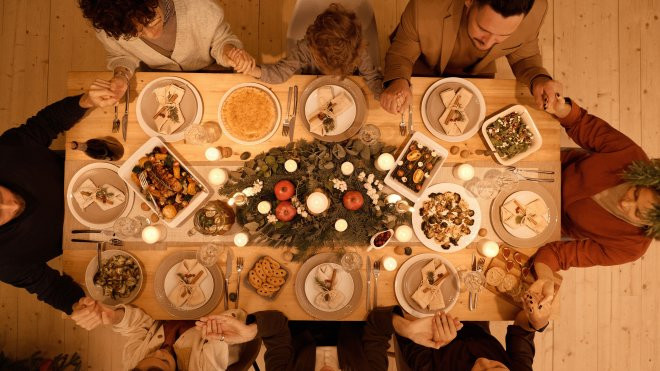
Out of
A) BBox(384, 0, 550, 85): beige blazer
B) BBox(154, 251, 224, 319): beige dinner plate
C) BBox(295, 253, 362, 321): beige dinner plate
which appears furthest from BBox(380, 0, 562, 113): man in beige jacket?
BBox(154, 251, 224, 319): beige dinner plate

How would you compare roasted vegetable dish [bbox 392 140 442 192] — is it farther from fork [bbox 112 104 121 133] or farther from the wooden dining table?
fork [bbox 112 104 121 133]

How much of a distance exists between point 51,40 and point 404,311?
3.53 metres

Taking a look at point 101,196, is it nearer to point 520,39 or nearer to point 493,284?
point 493,284

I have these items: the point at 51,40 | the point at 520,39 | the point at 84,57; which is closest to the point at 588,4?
the point at 520,39

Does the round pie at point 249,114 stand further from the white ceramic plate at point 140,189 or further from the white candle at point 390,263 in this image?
the white candle at point 390,263

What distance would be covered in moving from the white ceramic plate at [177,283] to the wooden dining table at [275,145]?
0.08 meters

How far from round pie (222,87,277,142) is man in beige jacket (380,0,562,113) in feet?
2.06

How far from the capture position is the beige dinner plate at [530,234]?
2049 mm

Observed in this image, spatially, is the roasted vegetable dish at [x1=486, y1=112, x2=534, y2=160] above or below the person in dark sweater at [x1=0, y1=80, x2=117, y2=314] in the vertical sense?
above

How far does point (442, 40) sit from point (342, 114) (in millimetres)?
707

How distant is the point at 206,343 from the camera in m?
1.99

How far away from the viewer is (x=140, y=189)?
199 cm

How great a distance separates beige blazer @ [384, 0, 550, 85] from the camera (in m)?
1.98

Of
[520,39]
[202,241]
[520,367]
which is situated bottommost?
[520,367]
